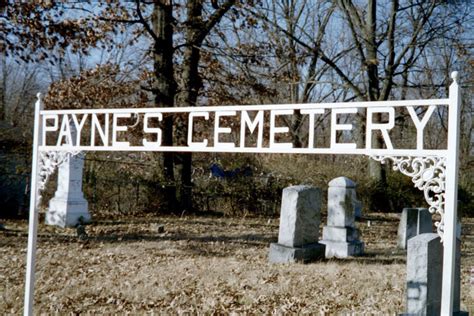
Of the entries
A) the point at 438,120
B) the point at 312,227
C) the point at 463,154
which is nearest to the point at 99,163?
the point at 312,227

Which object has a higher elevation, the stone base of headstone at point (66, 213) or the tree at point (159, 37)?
the tree at point (159, 37)

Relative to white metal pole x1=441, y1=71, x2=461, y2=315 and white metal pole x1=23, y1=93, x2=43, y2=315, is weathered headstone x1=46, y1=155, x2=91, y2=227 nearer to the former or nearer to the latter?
white metal pole x1=23, y1=93, x2=43, y2=315

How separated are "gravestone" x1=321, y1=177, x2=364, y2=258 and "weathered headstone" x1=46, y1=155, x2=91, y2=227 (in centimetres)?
548

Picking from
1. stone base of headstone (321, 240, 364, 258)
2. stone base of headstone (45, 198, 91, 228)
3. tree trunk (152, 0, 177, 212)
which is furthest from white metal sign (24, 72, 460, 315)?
tree trunk (152, 0, 177, 212)

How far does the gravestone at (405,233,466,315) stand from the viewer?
4.48 metres

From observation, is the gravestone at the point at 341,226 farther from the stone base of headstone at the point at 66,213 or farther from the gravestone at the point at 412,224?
the stone base of headstone at the point at 66,213

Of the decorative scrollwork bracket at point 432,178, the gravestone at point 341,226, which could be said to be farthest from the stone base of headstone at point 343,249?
the decorative scrollwork bracket at point 432,178

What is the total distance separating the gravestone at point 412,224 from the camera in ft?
31.1

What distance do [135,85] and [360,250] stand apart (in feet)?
27.0

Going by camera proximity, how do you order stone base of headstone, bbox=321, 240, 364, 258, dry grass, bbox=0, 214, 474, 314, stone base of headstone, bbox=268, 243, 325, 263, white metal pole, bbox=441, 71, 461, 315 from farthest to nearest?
stone base of headstone, bbox=321, 240, 364, 258, stone base of headstone, bbox=268, 243, 325, 263, dry grass, bbox=0, 214, 474, 314, white metal pole, bbox=441, 71, 461, 315

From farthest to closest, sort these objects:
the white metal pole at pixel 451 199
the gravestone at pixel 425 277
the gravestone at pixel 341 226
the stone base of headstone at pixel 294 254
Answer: the gravestone at pixel 341 226 → the stone base of headstone at pixel 294 254 → the gravestone at pixel 425 277 → the white metal pole at pixel 451 199

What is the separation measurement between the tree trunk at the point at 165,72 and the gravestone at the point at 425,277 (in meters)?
9.24

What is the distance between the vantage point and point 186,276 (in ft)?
21.4

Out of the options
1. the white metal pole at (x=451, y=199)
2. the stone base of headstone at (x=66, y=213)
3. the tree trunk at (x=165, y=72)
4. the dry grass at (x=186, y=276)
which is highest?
the tree trunk at (x=165, y=72)
